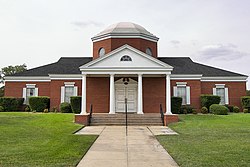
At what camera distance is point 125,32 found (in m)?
26.2

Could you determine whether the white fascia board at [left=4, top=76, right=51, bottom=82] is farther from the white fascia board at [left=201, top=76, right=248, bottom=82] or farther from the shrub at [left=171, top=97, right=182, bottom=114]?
the white fascia board at [left=201, top=76, right=248, bottom=82]

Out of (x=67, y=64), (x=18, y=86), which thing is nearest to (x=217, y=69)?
(x=67, y=64)

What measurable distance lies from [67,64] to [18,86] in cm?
583

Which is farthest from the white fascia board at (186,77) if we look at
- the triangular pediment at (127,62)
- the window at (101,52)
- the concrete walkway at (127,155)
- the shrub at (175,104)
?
the concrete walkway at (127,155)

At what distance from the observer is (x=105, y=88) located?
80.6 ft

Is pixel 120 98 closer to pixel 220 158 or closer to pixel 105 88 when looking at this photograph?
pixel 105 88

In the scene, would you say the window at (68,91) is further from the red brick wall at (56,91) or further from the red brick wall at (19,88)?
the red brick wall at (19,88)

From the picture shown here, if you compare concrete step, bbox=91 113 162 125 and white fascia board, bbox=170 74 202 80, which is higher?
white fascia board, bbox=170 74 202 80

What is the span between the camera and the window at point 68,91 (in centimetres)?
2741

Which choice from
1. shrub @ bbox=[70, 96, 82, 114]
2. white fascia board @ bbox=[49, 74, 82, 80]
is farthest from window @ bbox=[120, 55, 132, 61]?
white fascia board @ bbox=[49, 74, 82, 80]

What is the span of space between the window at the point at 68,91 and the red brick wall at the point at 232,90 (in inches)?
536

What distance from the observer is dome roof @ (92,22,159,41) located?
26158 millimetres

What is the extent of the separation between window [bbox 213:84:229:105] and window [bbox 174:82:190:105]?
3.23 metres

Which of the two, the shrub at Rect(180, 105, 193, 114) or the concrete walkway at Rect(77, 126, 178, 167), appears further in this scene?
the shrub at Rect(180, 105, 193, 114)
